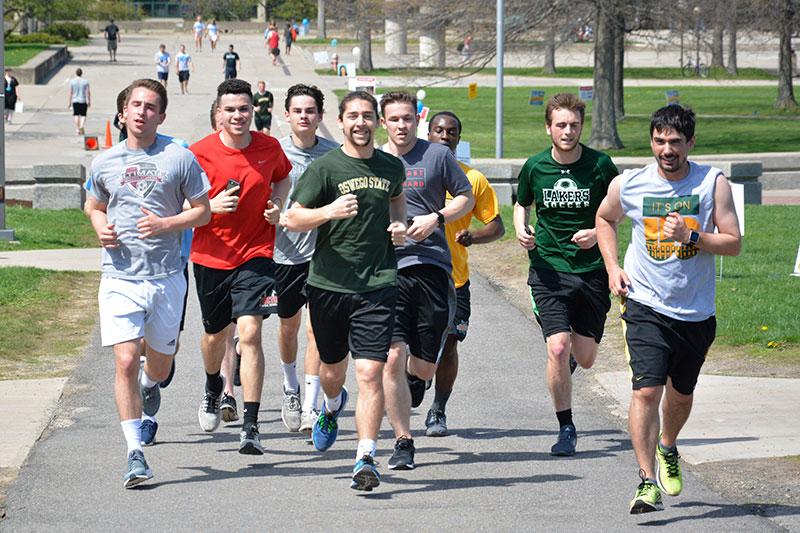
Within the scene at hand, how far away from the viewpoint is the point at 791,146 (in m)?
32.7

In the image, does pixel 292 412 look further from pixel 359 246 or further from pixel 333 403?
pixel 359 246

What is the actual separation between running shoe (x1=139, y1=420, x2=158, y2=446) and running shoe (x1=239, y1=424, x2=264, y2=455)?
668 millimetres

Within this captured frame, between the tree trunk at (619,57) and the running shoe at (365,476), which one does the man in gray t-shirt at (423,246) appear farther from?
the tree trunk at (619,57)

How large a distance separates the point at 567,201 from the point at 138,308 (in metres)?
2.72

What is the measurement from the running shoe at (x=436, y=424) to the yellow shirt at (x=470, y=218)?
862 mm

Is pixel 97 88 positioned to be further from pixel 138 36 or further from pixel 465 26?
pixel 138 36

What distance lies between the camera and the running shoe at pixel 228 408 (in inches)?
318

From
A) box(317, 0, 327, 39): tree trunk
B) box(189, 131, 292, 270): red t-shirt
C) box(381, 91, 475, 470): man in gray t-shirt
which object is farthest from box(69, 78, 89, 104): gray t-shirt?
box(317, 0, 327, 39): tree trunk

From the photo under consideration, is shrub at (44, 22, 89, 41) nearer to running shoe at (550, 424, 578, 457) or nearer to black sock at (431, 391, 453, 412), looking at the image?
black sock at (431, 391, 453, 412)

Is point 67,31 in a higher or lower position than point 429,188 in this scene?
higher

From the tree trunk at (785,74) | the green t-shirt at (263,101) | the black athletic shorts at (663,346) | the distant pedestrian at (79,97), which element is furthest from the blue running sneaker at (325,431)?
the tree trunk at (785,74)

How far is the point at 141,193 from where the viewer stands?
6555 mm

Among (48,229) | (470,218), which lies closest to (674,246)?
(470,218)

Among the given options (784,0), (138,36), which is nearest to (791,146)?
(784,0)
